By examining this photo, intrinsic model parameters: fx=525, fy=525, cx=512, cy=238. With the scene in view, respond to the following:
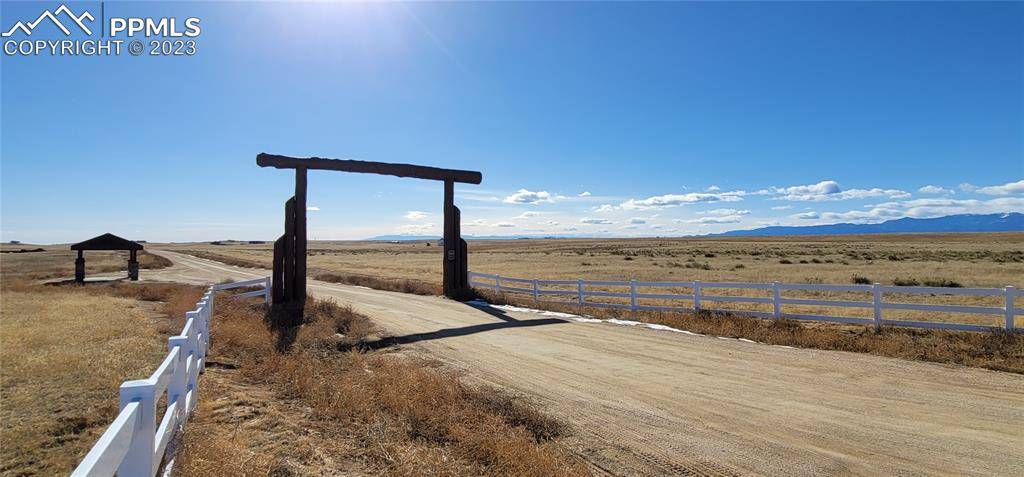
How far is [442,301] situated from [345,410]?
1312cm

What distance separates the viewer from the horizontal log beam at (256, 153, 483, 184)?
15578 millimetres

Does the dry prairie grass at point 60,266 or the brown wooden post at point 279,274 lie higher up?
the brown wooden post at point 279,274

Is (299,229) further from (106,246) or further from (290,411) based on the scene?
(106,246)

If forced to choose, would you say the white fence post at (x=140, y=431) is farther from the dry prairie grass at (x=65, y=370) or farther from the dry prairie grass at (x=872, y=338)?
the dry prairie grass at (x=872, y=338)

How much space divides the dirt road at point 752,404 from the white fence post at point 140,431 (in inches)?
141

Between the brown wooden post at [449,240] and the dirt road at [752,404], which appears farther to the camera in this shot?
the brown wooden post at [449,240]

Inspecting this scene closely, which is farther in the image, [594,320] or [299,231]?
[299,231]

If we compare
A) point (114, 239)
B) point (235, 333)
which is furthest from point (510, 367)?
point (114, 239)

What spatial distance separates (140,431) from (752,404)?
651 centimetres

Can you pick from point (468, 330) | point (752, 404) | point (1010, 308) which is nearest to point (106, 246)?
point (468, 330)

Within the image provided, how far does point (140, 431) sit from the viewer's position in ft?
10.3

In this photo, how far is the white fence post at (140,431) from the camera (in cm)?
310

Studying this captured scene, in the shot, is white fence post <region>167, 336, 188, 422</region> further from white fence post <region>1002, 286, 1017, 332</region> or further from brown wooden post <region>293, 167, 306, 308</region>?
white fence post <region>1002, 286, 1017, 332</region>

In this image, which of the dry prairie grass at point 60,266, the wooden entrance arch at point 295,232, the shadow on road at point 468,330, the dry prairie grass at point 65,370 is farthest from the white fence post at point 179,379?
the dry prairie grass at point 60,266
